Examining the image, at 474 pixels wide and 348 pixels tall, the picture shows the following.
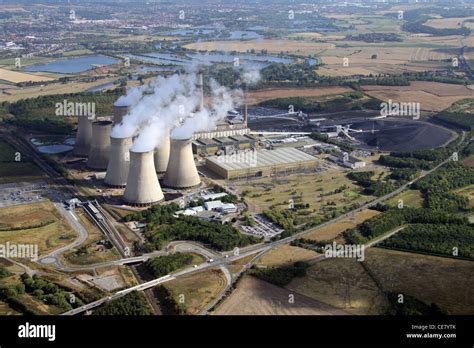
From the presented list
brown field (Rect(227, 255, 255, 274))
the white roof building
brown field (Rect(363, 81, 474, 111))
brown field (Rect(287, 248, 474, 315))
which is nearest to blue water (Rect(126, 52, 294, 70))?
brown field (Rect(363, 81, 474, 111))

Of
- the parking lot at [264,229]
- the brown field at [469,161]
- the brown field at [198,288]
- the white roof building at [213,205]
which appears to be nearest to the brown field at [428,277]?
the parking lot at [264,229]

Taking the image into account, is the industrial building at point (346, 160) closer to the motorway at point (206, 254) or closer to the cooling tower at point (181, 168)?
the motorway at point (206, 254)

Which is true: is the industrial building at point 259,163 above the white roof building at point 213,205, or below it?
above

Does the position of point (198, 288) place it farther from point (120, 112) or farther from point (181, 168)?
point (120, 112)

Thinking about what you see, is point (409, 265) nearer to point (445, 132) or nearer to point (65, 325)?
point (65, 325)

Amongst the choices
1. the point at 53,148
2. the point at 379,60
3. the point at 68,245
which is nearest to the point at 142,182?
the point at 68,245

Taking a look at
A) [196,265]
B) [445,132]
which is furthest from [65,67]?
[196,265]
